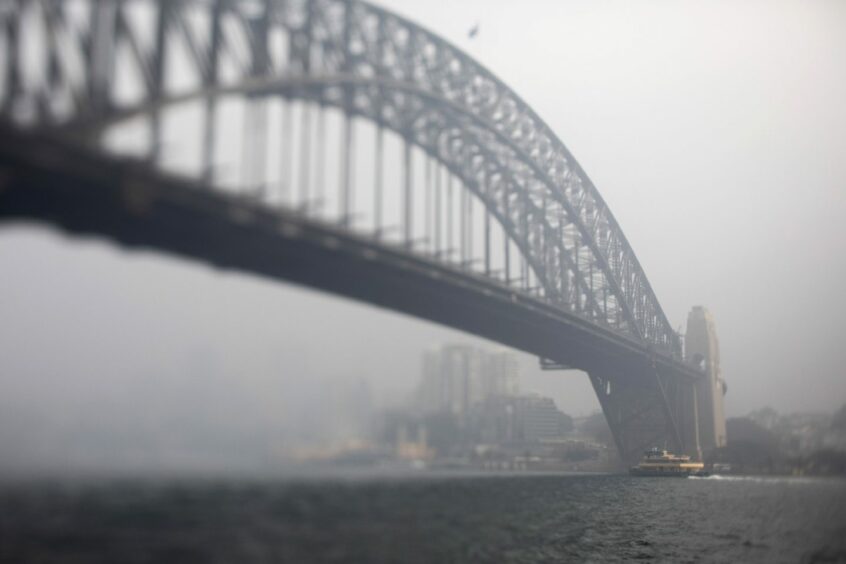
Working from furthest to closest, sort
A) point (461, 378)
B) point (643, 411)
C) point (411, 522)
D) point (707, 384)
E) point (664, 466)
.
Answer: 1. point (707, 384)
2. point (643, 411)
3. point (664, 466)
4. point (461, 378)
5. point (411, 522)

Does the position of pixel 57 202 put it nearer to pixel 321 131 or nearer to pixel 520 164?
pixel 321 131

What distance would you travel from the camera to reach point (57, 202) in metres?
21.8

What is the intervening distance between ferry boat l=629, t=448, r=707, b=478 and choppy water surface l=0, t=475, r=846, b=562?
2258 cm

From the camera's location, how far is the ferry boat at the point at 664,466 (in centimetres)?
7550

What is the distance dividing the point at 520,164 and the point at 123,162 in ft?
157

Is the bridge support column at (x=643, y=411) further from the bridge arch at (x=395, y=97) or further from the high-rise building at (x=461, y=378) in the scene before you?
the high-rise building at (x=461, y=378)

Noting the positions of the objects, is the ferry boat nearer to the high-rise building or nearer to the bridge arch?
the bridge arch

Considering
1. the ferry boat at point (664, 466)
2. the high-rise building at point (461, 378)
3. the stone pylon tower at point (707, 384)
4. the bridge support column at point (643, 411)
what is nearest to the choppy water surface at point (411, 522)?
the high-rise building at point (461, 378)

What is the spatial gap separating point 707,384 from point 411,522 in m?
66.0

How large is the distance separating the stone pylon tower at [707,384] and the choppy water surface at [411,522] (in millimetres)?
29920

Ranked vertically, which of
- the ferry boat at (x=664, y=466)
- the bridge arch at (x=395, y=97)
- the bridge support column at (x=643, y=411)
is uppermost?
the bridge arch at (x=395, y=97)

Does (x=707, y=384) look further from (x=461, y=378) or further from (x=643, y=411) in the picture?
(x=461, y=378)

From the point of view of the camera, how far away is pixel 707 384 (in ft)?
286

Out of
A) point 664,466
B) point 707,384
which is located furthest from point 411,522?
point 707,384
